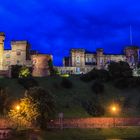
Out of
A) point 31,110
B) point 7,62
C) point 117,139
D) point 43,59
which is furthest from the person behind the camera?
point 7,62

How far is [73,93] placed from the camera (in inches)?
4496

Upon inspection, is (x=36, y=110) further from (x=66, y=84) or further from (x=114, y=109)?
(x=66, y=84)

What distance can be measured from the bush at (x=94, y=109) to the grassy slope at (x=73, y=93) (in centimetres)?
118

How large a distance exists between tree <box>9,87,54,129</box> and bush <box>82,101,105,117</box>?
1823cm

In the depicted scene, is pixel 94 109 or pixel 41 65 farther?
pixel 41 65

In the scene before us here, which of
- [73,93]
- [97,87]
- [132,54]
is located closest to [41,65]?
[97,87]

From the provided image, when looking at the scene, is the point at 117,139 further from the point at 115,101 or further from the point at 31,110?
the point at 115,101

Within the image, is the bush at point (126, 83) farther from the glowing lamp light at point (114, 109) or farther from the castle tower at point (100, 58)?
the castle tower at point (100, 58)

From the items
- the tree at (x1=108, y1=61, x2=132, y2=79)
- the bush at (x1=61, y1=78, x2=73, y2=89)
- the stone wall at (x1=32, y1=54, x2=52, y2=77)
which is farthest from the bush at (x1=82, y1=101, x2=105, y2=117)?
the stone wall at (x1=32, y1=54, x2=52, y2=77)

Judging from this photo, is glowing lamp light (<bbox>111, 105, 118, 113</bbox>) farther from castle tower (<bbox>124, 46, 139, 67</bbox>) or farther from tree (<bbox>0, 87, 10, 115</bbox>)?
castle tower (<bbox>124, 46, 139, 67</bbox>)

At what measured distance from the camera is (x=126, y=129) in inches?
3228

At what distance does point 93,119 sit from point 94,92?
32.2 meters

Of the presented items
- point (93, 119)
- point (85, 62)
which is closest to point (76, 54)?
point (85, 62)

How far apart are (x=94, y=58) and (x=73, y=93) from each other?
58.2 m
